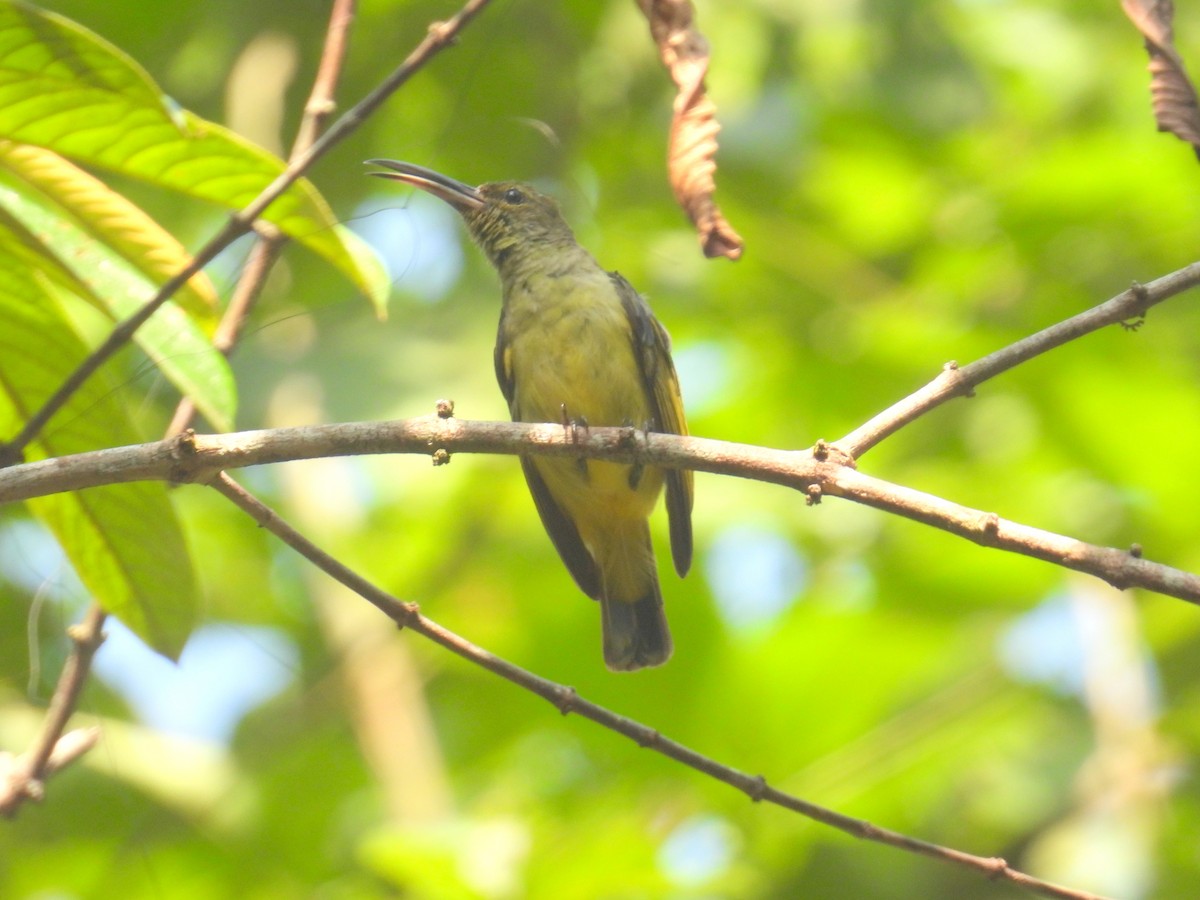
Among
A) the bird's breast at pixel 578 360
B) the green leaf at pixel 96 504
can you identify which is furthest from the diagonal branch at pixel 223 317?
the bird's breast at pixel 578 360

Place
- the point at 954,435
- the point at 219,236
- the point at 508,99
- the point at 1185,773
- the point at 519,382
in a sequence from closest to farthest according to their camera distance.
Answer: the point at 219,236, the point at 508,99, the point at 519,382, the point at 1185,773, the point at 954,435

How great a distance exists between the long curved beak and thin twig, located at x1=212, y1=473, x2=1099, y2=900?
168cm

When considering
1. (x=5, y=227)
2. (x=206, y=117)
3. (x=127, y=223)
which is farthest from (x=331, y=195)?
(x=5, y=227)

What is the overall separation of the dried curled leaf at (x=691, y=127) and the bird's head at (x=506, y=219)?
8.77 ft

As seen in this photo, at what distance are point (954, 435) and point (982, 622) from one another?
749 millimetres

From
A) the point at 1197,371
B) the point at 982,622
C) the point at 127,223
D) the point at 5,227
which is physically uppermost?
the point at 1197,371

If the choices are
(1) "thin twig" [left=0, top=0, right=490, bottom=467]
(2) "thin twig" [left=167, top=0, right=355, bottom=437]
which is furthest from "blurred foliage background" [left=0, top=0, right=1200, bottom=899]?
(1) "thin twig" [left=0, top=0, right=490, bottom=467]

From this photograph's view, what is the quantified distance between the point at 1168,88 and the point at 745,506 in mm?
3488

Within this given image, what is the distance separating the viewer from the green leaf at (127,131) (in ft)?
7.64

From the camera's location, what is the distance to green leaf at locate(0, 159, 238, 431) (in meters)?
2.54

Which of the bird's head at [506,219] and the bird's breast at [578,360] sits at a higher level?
the bird's head at [506,219]

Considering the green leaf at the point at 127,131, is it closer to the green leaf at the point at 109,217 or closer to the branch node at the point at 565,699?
the green leaf at the point at 109,217

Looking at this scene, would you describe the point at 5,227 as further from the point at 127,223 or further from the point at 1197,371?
the point at 1197,371

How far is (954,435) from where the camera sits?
5.57m
